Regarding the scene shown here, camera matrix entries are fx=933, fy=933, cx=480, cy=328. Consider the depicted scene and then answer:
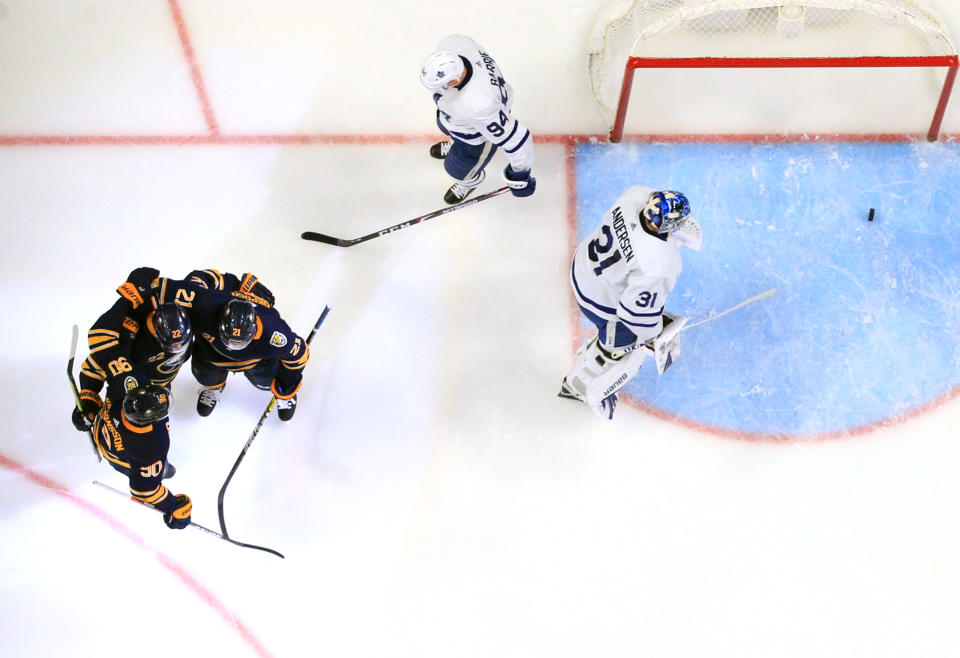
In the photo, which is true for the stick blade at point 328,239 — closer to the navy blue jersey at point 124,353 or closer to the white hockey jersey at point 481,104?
the white hockey jersey at point 481,104

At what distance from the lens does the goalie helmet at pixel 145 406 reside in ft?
11.1

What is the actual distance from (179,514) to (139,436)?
514mm

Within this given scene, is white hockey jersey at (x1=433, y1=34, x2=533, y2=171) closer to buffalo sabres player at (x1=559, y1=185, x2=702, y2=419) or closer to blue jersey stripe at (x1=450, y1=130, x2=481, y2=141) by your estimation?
blue jersey stripe at (x1=450, y1=130, x2=481, y2=141)

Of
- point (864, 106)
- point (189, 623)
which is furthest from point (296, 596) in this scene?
point (864, 106)

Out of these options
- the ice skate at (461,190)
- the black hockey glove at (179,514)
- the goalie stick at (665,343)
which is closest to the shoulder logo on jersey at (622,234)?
the goalie stick at (665,343)

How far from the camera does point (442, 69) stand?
3904 millimetres

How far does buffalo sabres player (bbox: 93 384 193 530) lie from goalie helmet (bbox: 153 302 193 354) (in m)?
0.18

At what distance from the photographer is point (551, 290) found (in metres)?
4.68

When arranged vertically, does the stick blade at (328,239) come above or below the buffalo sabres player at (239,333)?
below

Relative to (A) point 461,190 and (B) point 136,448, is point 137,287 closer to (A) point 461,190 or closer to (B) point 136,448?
(B) point 136,448

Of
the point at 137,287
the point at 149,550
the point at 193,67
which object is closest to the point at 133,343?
the point at 137,287

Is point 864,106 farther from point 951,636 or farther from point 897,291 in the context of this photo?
point 951,636

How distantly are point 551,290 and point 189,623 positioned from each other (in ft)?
7.54

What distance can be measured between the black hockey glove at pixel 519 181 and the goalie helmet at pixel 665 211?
93cm
